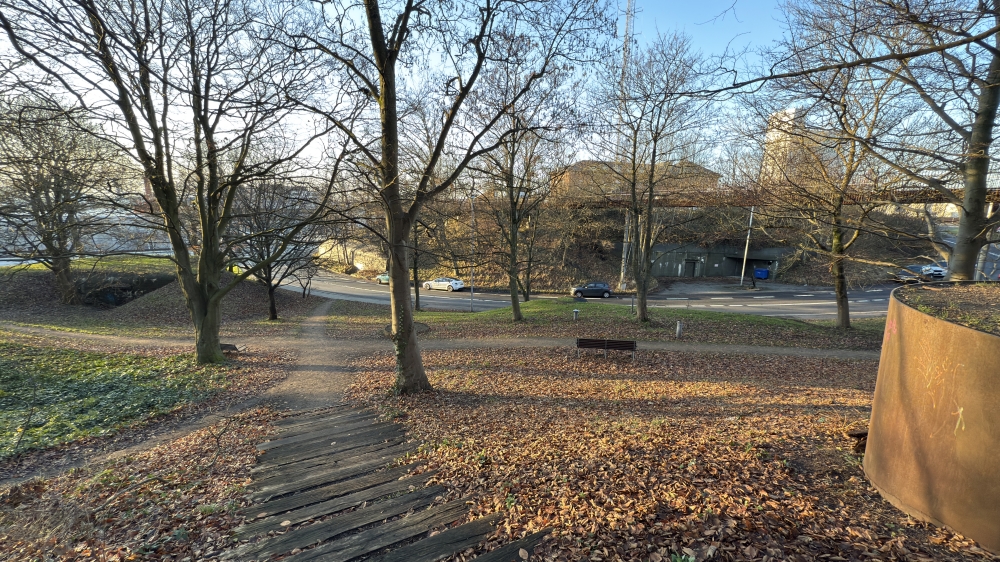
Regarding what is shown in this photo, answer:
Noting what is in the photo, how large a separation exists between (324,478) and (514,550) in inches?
111

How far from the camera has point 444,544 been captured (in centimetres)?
354

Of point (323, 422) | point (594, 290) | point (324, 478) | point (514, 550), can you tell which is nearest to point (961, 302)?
point (514, 550)

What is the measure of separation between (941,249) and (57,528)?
15260 mm

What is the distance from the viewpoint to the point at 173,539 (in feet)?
13.0

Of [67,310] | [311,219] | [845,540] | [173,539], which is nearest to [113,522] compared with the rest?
[173,539]

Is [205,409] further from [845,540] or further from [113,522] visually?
[845,540]

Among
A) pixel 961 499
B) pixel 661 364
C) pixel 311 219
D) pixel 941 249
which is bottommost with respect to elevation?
pixel 661 364

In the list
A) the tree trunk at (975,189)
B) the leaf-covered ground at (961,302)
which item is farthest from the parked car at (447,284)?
the leaf-covered ground at (961,302)

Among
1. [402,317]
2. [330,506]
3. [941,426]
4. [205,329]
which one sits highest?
[402,317]

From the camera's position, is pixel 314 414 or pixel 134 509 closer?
pixel 134 509

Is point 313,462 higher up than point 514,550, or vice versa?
point 514,550

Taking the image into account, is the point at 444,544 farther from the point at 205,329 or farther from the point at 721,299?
the point at 721,299

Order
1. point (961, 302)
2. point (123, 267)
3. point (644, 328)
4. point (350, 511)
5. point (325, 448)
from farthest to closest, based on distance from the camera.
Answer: point (123, 267)
point (644, 328)
point (325, 448)
point (350, 511)
point (961, 302)

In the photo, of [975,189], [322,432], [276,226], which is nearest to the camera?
[322,432]
